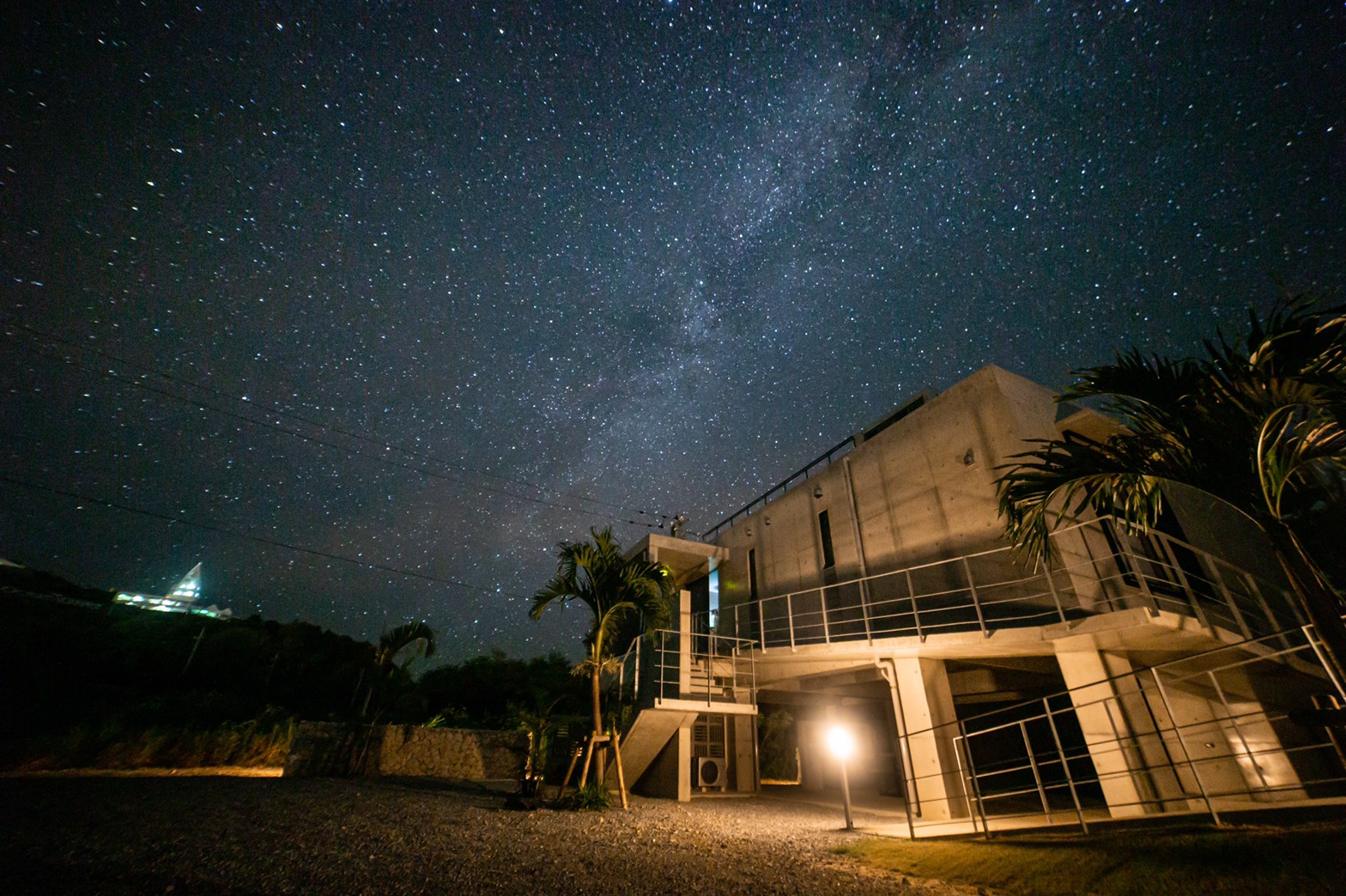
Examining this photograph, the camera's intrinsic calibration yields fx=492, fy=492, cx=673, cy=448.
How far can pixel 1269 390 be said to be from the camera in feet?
12.1

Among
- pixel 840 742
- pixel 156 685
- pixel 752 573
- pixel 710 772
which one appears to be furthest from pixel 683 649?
pixel 156 685

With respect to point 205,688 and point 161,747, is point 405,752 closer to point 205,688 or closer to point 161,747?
point 161,747

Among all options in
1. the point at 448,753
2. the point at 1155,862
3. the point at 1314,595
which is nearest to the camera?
the point at 1314,595

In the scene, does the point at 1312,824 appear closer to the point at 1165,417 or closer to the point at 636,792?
the point at 1165,417

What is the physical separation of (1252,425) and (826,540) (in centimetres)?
945

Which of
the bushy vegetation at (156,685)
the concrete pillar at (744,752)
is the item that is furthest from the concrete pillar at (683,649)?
Result: the bushy vegetation at (156,685)

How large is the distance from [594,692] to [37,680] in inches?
676

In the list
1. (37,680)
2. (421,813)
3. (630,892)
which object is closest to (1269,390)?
(630,892)

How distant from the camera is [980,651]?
26.5 ft

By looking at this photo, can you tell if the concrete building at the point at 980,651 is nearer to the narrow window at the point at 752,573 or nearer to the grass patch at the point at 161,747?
the narrow window at the point at 752,573

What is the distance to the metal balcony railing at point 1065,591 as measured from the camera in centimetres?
746

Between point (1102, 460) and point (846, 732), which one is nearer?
point (1102, 460)

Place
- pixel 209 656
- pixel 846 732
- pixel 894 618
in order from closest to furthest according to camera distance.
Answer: pixel 846 732
pixel 894 618
pixel 209 656

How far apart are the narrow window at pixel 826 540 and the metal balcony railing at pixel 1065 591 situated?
709mm
